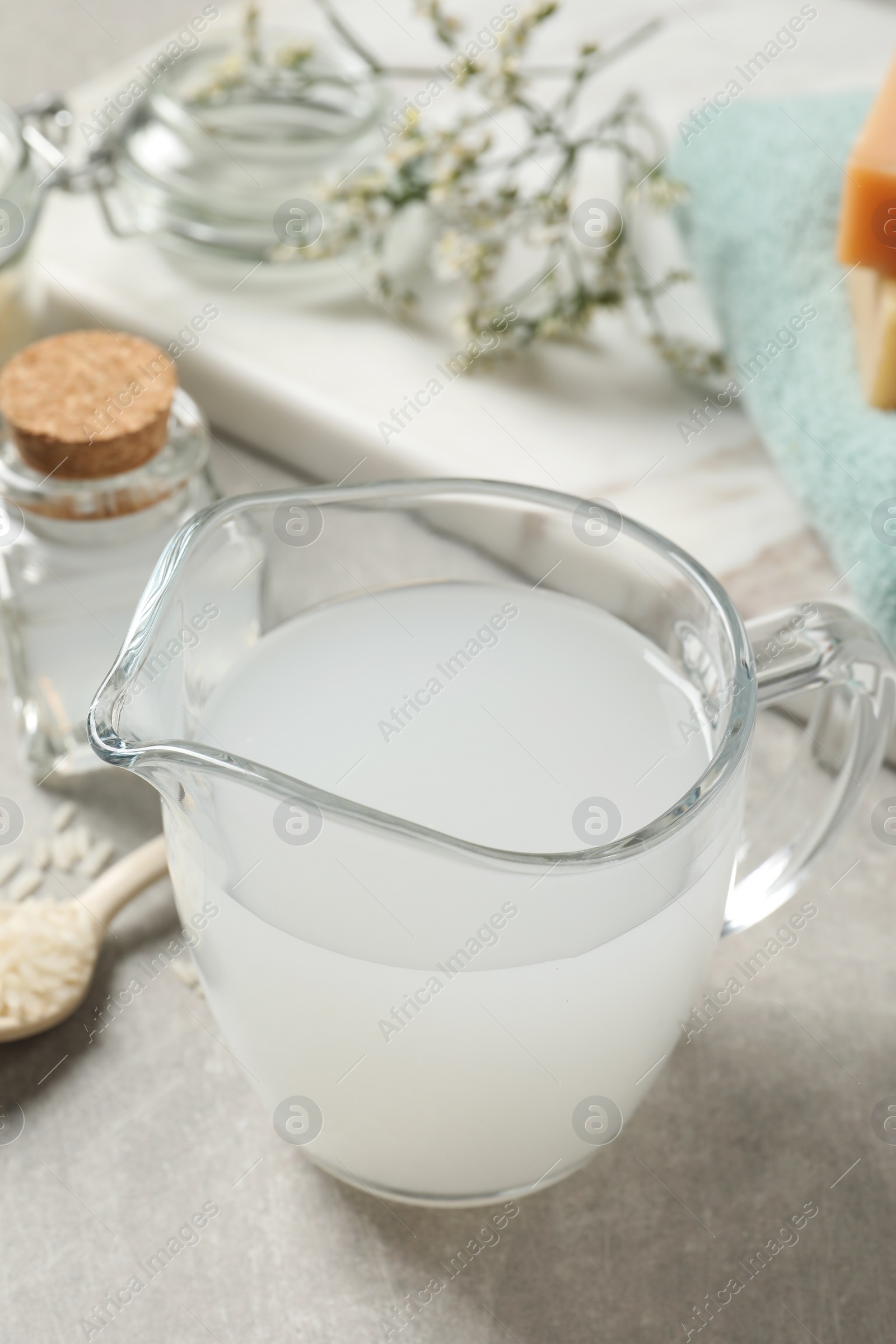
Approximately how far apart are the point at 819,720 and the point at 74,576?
39 cm

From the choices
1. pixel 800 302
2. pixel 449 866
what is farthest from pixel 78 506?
pixel 800 302

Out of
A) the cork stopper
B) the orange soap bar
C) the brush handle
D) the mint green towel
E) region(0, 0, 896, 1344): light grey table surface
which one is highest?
the cork stopper

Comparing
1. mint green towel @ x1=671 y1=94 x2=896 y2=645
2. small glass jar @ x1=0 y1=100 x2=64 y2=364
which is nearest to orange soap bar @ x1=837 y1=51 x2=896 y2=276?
mint green towel @ x1=671 y1=94 x2=896 y2=645

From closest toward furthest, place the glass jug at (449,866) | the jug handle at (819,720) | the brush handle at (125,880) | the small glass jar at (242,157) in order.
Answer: the glass jug at (449,866) < the jug handle at (819,720) < the brush handle at (125,880) < the small glass jar at (242,157)

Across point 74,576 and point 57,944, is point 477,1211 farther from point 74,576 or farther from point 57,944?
point 74,576

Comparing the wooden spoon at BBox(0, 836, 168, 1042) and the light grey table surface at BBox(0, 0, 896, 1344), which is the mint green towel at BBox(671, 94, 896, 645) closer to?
the light grey table surface at BBox(0, 0, 896, 1344)

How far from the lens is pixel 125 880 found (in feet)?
2.21

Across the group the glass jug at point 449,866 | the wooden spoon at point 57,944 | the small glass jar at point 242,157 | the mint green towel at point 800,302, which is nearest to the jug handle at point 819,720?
the glass jug at point 449,866

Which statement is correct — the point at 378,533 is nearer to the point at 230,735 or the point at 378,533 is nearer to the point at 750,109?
the point at 230,735

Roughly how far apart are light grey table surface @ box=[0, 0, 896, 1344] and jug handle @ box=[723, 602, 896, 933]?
0.28 ft

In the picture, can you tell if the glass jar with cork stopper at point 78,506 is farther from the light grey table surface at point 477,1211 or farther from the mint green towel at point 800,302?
the mint green towel at point 800,302

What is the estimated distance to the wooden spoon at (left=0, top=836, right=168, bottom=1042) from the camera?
617mm

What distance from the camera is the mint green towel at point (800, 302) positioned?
77 cm

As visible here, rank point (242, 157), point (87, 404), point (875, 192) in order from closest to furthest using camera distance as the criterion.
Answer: point (87, 404) < point (875, 192) < point (242, 157)
